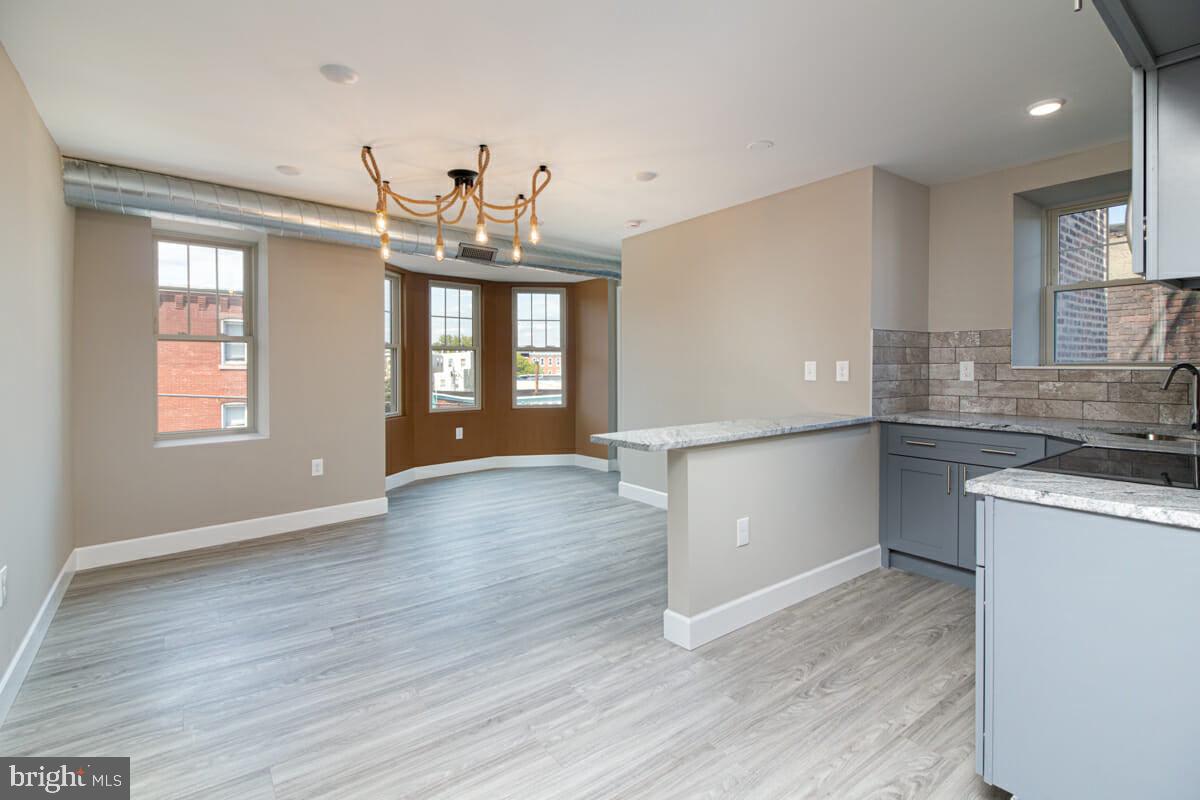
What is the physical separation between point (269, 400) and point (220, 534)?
3.28 feet

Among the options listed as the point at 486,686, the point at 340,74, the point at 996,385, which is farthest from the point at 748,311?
the point at 486,686

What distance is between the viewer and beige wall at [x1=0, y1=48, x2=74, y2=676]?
2.25 m

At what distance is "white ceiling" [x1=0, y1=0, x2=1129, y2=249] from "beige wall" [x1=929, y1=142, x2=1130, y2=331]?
16 centimetres

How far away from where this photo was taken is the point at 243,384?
14.6 ft

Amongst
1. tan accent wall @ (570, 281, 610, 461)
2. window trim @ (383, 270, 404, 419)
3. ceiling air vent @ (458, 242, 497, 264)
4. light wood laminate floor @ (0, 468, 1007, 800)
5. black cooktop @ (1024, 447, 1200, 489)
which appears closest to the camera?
black cooktop @ (1024, 447, 1200, 489)

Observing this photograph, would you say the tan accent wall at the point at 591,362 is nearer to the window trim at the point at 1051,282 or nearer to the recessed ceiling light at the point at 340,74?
the window trim at the point at 1051,282

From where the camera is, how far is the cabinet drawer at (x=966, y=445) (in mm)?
3055

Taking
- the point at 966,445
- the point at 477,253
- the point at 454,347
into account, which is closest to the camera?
the point at 966,445

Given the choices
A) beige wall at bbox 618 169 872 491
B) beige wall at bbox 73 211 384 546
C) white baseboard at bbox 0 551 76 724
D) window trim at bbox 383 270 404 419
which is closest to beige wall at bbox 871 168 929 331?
beige wall at bbox 618 169 872 491

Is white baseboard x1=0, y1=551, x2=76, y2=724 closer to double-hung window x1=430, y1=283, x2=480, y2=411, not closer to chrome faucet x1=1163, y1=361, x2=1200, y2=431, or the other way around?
double-hung window x1=430, y1=283, x2=480, y2=411

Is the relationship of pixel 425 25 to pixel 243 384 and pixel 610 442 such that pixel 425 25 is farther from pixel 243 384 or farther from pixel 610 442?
pixel 243 384

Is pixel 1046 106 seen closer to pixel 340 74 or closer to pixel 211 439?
pixel 340 74

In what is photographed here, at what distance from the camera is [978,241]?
146 inches

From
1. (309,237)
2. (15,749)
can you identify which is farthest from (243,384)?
(15,749)
